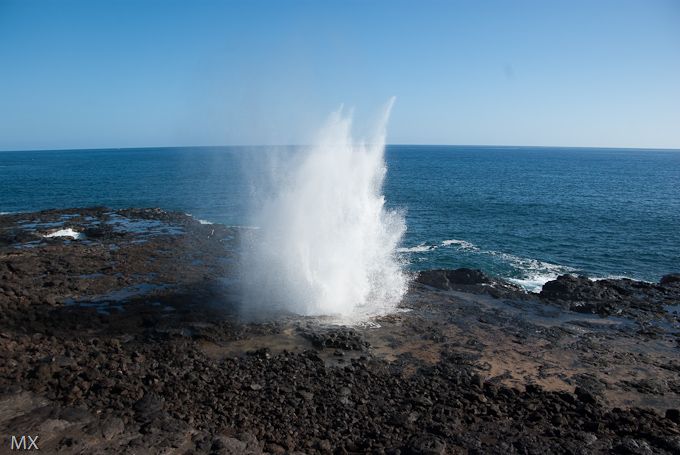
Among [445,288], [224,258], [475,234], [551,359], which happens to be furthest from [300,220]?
[475,234]

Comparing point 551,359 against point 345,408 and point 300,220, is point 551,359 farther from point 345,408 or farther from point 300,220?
point 300,220

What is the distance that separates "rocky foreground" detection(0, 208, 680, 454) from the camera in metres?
14.5

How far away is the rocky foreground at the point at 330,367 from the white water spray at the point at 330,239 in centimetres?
242

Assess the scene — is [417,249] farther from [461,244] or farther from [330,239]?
[330,239]

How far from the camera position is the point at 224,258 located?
35906mm

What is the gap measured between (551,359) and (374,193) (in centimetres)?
1562

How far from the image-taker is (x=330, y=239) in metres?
30.0

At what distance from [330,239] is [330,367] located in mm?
11849

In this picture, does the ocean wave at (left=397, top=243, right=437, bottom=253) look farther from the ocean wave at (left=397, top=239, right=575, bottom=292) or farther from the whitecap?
the whitecap

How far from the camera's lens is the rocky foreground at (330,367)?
572 inches

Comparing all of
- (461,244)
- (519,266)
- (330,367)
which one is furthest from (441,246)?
(330,367)

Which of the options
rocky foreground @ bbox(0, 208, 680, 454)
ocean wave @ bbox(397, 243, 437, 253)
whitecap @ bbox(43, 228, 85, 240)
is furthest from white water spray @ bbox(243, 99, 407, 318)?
whitecap @ bbox(43, 228, 85, 240)

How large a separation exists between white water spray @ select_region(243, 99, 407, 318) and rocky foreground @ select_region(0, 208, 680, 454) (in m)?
2.42

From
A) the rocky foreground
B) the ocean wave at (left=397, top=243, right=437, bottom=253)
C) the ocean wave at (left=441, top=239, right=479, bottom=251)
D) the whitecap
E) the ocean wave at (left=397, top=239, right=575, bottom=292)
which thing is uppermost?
the whitecap
